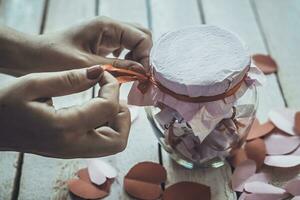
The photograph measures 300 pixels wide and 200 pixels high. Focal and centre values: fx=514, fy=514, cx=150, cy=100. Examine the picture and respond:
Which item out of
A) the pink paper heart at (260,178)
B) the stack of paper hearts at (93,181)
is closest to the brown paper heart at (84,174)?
the stack of paper hearts at (93,181)

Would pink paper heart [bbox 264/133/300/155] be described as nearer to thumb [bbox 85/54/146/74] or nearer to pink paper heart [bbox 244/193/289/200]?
pink paper heart [bbox 244/193/289/200]

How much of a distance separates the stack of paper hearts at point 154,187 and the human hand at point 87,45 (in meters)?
0.14

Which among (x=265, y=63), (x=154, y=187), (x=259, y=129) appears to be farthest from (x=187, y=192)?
(x=265, y=63)

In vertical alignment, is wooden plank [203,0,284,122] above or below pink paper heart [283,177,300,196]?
above

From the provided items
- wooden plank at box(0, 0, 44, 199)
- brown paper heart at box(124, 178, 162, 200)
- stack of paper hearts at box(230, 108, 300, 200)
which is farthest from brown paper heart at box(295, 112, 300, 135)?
wooden plank at box(0, 0, 44, 199)

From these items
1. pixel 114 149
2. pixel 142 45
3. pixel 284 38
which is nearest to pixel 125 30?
pixel 142 45

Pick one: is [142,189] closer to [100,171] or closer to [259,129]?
[100,171]

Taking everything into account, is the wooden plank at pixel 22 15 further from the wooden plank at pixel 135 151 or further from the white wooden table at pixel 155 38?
the wooden plank at pixel 135 151

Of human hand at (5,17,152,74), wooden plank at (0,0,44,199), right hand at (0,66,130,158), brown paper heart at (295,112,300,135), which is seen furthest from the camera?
wooden plank at (0,0,44,199)

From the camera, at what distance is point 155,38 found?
0.84 metres

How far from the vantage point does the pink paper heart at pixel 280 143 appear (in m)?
0.68

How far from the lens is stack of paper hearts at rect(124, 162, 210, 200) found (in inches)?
25.0

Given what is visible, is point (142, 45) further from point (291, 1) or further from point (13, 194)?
point (291, 1)

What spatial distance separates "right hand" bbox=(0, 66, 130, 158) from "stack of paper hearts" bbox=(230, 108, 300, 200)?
0.20m
